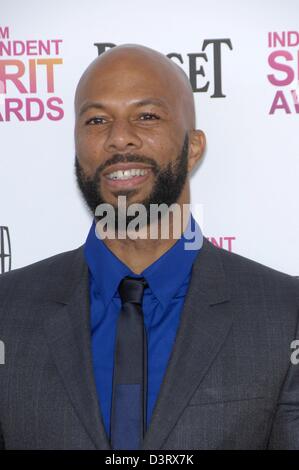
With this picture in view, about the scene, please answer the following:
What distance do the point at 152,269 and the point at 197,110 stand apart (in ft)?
1.55

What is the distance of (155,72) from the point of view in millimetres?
1422

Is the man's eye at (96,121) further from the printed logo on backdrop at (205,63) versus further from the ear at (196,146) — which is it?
the printed logo on backdrop at (205,63)

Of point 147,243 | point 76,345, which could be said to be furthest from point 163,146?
point 76,345

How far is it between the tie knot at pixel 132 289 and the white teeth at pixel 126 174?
0.19m

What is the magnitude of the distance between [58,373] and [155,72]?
614 millimetres

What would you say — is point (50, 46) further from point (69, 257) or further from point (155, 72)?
point (69, 257)

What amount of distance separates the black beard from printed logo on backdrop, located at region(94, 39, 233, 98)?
28 centimetres

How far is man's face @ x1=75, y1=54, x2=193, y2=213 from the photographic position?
137 centimetres

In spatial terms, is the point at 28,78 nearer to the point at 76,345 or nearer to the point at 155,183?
the point at 155,183

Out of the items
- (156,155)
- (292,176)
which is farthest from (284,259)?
(156,155)

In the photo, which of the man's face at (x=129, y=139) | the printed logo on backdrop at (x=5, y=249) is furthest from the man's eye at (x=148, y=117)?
the printed logo on backdrop at (x=5, y=249)

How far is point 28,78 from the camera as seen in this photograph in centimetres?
168

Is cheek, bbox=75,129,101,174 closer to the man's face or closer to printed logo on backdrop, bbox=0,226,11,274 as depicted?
the man's face

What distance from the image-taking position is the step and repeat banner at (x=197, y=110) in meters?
1.64
